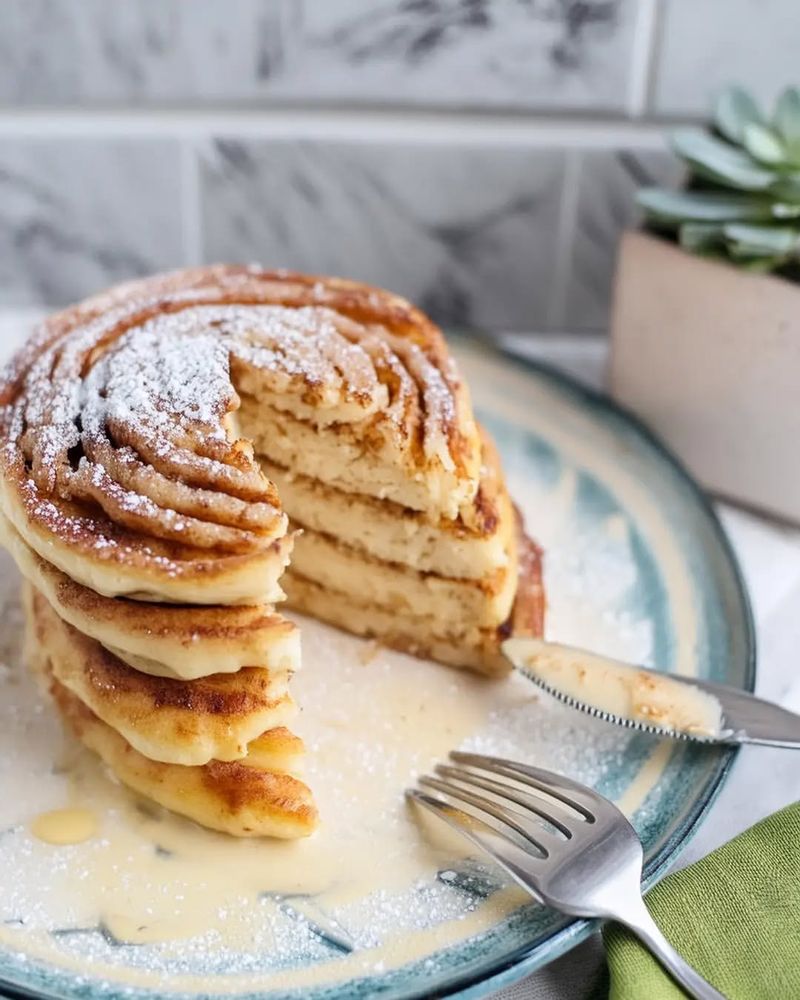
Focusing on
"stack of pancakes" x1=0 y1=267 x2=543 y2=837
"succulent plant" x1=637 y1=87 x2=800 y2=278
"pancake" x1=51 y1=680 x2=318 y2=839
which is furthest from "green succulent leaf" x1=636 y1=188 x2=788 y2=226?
"pancake" x1=51 y1=680 x2=318 y2=839

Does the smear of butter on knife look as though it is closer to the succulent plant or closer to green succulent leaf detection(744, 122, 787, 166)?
the succulent plant

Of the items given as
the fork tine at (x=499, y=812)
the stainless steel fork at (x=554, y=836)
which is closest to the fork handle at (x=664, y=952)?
the stainless steel fork at (x=554, y=836)

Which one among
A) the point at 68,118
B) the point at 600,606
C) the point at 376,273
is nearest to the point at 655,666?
the point at 600,606

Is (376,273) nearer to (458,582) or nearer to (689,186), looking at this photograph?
(689,186)

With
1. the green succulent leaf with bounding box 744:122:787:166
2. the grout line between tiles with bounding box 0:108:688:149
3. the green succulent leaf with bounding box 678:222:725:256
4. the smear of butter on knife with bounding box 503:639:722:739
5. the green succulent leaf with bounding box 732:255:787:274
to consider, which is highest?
the green succulent leaf with bounding box 744:122:787:166

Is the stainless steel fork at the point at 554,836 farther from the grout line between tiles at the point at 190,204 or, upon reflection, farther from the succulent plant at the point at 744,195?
the grout line between tiles at the point at 190,204

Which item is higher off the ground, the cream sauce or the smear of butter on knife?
the smear of butter on knife
